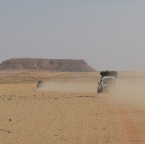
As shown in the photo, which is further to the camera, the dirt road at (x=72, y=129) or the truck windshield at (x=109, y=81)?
the truck windshield at (x=109, y=81)

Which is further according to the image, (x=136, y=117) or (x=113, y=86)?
(x=113, y=86)

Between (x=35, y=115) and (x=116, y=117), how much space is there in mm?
3604

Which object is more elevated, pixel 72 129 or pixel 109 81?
pixel 109 81

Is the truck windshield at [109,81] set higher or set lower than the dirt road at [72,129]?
higher

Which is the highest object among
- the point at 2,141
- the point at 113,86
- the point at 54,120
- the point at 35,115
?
the point at 113,86

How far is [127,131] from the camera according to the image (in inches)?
577

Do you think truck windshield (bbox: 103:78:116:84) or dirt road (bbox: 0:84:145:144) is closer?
dirt road (bbox: 0:84:145:144)

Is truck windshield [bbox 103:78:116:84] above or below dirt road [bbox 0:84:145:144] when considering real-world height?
above

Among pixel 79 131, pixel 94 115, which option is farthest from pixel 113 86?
pixel 79 131

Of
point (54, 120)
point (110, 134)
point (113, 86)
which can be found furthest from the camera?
point (113, 86)

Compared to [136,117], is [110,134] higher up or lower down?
lower down

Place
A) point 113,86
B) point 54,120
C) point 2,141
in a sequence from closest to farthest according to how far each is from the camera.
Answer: point 2,141 → point 54,120 → point 113,86

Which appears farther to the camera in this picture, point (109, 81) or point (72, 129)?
point (109, 81)

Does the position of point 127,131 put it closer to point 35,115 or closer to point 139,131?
point 139,131
